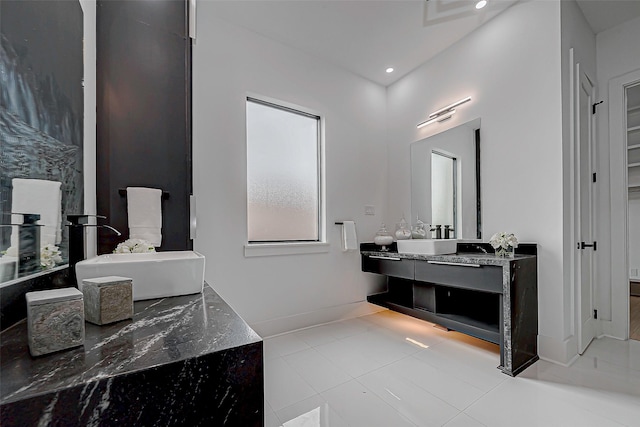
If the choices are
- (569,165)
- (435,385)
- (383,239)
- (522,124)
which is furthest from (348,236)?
(569,165)

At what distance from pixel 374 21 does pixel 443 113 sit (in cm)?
117

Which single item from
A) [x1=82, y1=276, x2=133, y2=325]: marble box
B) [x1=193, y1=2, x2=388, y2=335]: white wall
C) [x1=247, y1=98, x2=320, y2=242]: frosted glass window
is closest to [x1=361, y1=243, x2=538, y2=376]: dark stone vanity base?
[x1=193, y1=2, x2=388, y2=335]: white wall

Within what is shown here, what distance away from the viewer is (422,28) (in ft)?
8.78

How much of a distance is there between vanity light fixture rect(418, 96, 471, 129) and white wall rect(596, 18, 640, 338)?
1.28 metres

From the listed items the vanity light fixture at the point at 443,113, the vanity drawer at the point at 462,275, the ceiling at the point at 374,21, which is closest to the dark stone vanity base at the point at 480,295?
the vanity drawer at the point at 462,275

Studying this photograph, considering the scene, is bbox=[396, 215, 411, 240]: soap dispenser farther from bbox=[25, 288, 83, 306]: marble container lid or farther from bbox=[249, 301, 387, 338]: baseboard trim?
bbox=[25, 288, 83, 306]: marble container lid

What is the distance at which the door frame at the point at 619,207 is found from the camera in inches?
101

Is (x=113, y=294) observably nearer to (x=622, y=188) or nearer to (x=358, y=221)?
(x=358, y=221)

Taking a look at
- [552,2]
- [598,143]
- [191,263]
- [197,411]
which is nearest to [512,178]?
[598,143]

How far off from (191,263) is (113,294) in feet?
1.11

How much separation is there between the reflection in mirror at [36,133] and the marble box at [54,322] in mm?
204

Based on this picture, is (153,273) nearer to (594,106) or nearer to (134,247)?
(134,247)

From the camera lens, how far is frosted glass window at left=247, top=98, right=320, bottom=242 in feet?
9.12

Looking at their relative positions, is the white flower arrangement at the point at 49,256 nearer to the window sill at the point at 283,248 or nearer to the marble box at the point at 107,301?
the marble box at the point at 107,301
